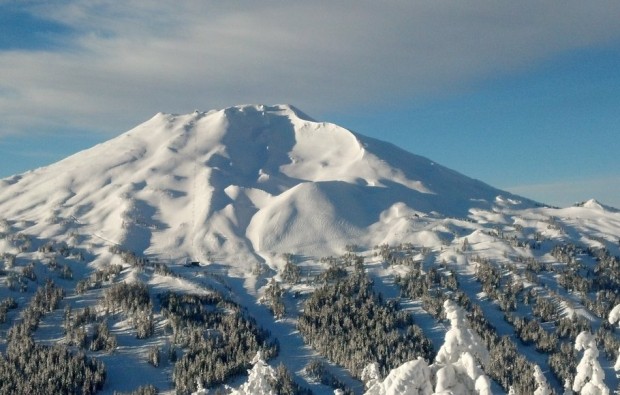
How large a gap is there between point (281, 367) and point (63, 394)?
215 ft

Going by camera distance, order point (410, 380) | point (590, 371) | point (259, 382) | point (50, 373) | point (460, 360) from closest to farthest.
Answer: point (410, 380) → point (460, 360) → point (590, 371) → point (259, 382) → point (50, 373)

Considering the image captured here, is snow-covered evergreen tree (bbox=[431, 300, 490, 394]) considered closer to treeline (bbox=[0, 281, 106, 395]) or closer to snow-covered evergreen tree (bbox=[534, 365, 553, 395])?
snow-covered evergreen tree (bbox=[534, 365, 553, 395])

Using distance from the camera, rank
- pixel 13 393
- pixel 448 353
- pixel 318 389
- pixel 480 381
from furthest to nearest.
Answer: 1. pixel 318 389
2. pixel 13 393
3. pixel 448 353
4. pixel 480 381

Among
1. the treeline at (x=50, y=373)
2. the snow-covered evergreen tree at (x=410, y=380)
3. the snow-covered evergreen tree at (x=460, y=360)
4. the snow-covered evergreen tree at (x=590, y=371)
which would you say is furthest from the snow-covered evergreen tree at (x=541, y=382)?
the treeline at (x=50, y=373)

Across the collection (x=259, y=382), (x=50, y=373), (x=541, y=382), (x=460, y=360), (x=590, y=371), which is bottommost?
(x=50, y=373)

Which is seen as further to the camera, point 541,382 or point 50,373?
point 50,373

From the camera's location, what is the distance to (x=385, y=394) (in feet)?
A: 108

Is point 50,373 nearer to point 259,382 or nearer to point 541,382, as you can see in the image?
point 259,382

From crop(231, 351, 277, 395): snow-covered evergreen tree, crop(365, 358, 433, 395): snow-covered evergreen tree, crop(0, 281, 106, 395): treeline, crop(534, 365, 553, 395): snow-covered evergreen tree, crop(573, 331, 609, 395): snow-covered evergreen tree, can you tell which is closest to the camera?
crop(365, 358, 433, 395): snow-covered evergreen tree

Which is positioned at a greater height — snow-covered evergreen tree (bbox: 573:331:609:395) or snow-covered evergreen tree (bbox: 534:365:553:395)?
snow-covered evergreen tree (bbox: 573:331:609:395)

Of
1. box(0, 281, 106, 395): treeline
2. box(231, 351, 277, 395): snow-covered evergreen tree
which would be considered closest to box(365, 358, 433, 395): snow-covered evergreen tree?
box(231, 351, 277, 395): snow-covered evergreen tree

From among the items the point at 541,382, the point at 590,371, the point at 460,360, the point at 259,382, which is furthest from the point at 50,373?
the point at 460,360

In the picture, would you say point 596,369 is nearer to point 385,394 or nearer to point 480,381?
point 480,381

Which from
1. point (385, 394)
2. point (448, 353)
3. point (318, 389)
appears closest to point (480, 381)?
point (448, 353)
